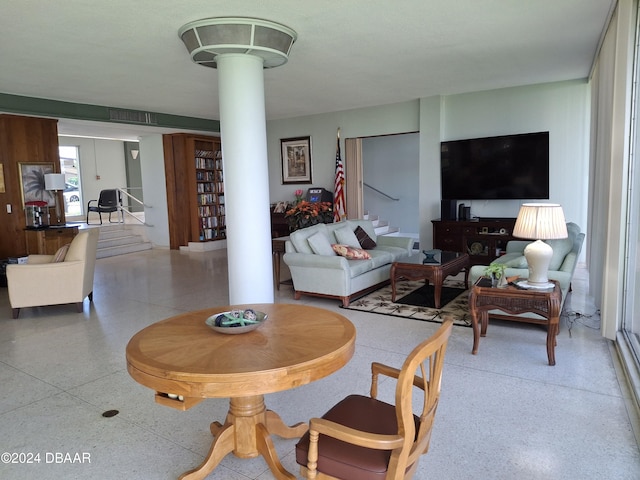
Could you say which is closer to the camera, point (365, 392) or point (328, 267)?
point (365, 392)

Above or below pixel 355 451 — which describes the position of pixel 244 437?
below

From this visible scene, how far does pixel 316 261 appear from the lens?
5.43 meters

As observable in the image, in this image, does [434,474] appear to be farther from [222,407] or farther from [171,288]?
[171,288]

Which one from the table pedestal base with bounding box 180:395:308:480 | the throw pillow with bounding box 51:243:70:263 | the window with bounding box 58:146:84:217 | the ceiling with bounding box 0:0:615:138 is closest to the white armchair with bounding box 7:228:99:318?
the throw pillow with bounding box 51:243:70:263

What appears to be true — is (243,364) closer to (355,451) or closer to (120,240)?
(355,451)

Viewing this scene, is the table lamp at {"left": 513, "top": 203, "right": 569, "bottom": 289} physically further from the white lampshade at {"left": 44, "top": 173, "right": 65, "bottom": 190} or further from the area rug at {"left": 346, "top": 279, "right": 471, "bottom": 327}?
the white lampshade at {"left": 44, "top": 173, "right": 65, "bottom": 190}

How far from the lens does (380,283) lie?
6160 millimetres

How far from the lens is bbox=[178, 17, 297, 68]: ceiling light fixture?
4031 mm

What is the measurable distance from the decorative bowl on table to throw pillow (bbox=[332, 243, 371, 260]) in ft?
11.4

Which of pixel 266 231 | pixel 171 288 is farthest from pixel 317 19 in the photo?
pixel 171 288

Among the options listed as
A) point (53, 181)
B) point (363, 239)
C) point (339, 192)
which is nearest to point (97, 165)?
point (53, 181)

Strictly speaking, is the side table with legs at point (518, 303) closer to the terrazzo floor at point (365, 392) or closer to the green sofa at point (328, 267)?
the terrazzo floor at point (365, 392)

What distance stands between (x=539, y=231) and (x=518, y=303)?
0.60m

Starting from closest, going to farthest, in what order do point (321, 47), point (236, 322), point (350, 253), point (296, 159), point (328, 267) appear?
point (236, 322)
point (321, 47)
point (328, 267)
point (350, 253)
point (296, 159)
